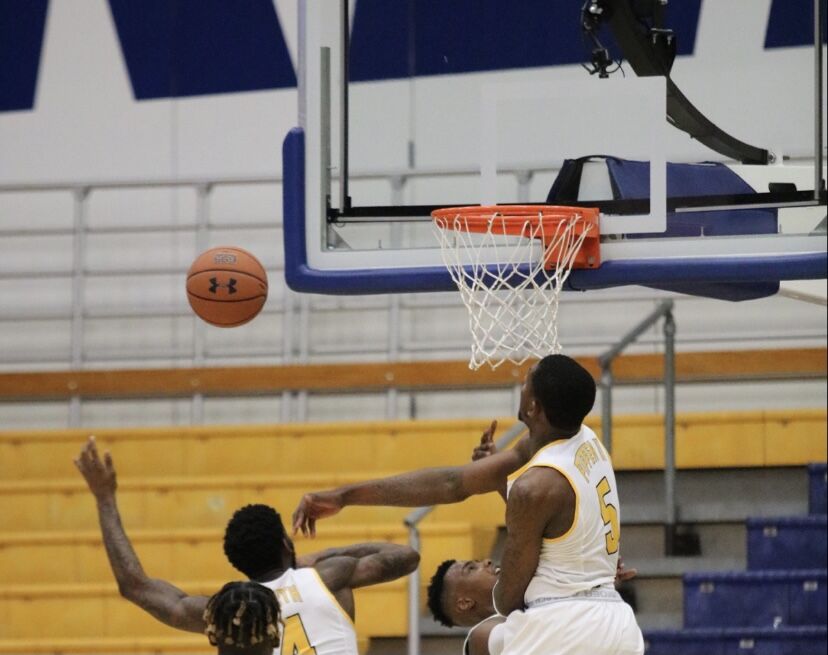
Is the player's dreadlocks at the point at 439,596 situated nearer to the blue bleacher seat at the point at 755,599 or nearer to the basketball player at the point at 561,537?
the basketball player at the point at 561,537

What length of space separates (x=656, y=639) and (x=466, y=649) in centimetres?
236

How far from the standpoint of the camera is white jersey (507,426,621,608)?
3906mm

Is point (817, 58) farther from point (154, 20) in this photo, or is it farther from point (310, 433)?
point (154, 20)

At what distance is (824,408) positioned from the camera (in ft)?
27.5

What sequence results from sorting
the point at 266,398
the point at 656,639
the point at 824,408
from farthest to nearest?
the point at 266,398, the point at 824,408, the point at 656,639

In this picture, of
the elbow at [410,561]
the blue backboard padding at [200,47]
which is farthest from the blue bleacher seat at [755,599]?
the blue backboard padding at [200,47]

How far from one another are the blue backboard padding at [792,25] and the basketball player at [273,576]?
6.22 feet

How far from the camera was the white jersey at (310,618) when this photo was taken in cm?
450

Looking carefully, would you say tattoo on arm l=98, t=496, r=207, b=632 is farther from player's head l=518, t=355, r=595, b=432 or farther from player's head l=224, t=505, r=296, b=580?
player's head l=518, t=355, r=595, b=432

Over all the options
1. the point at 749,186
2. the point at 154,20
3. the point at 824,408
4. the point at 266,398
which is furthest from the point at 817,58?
the point at 154,20

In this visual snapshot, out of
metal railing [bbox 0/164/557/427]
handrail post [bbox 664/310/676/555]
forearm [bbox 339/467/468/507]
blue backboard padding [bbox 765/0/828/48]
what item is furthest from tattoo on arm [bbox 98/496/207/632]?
metal railing [bbox 0/164/557/427]

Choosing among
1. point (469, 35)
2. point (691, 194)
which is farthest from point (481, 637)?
point (469, 35)

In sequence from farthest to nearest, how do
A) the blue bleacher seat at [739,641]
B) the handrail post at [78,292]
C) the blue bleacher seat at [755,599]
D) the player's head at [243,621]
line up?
the handrail post at [78,292] < the blue bleacher seat at [755,599] < the blue bleacher seat at [739,641] < the player's head at [243,621]

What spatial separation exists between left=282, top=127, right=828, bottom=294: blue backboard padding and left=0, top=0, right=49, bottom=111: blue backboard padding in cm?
542
